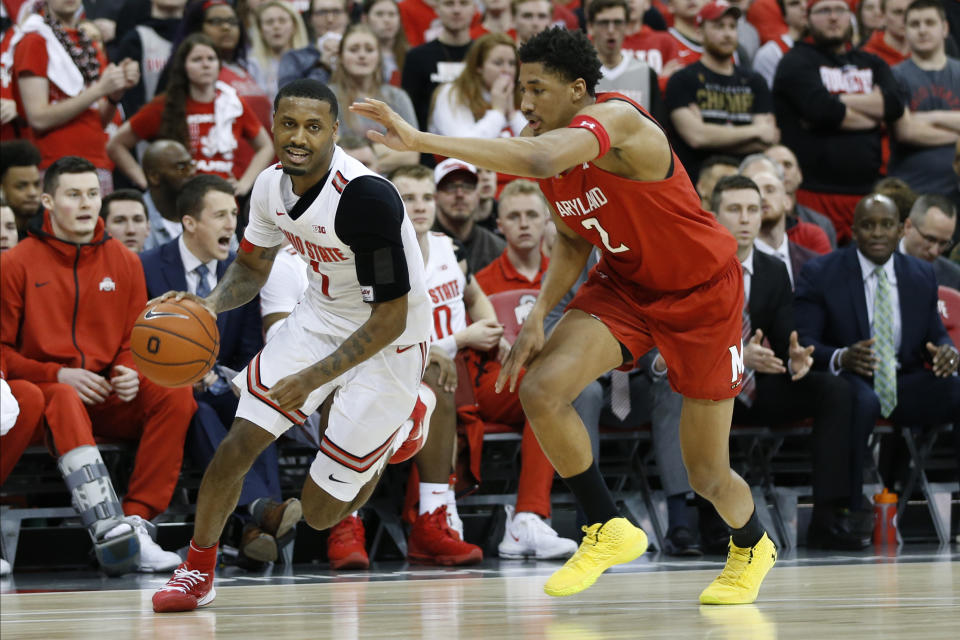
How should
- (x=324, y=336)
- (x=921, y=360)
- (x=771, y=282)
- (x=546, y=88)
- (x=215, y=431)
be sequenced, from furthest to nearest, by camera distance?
1. (x=921, y=360)
2. (x=771, y=282)
3. (x=215, y=431)
4. (x=324, y=336)
5. (x=546, y=88)

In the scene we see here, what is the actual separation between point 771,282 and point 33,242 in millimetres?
3688

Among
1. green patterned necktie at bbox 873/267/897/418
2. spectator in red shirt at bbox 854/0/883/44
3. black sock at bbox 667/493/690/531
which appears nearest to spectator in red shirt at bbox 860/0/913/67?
spectator in red shirt at bbox 854/0/883/44

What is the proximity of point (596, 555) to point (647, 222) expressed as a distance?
1.11 meters

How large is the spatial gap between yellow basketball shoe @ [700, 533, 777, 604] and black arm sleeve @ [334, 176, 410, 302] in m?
1.44

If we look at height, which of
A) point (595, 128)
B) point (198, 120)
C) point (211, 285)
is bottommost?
point (211, 285)

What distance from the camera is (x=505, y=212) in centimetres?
720

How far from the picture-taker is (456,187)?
291 inches

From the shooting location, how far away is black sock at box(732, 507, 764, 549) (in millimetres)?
4488

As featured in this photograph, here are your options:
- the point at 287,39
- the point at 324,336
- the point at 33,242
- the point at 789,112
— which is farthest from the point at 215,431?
the point at 789,112

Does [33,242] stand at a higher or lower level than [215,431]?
higher

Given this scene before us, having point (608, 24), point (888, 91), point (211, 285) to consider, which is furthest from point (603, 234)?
point (888, 91)

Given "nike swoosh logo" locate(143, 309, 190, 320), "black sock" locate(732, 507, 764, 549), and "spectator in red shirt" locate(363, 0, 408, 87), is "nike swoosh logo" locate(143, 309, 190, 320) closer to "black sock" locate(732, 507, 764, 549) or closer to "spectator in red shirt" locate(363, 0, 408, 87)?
"black sock" locate(732, 507, 764, 549)

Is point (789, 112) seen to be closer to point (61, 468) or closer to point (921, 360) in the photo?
point (921, 360)

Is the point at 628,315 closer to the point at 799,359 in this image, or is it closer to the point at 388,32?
the point at 799,359
